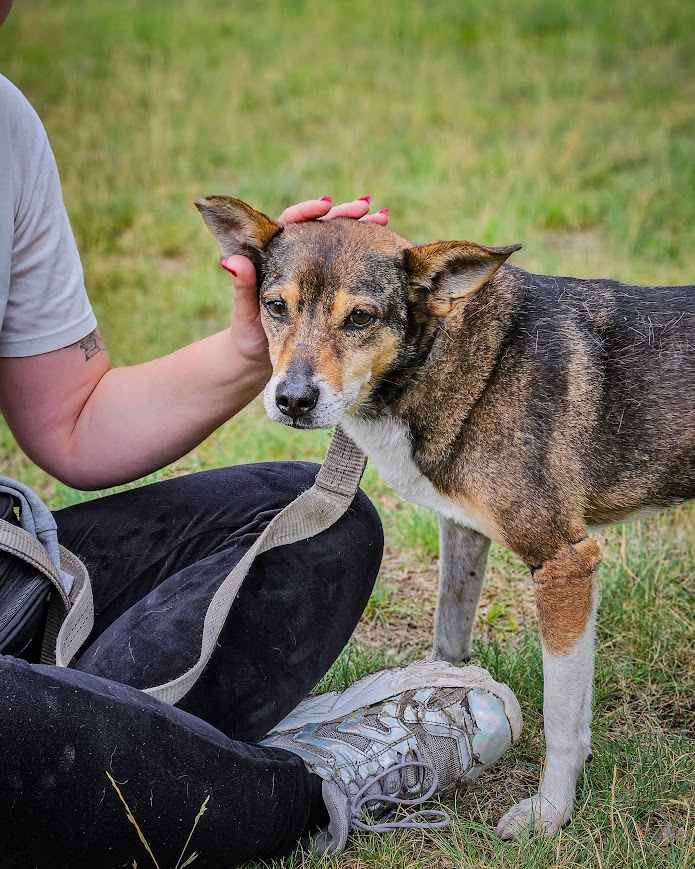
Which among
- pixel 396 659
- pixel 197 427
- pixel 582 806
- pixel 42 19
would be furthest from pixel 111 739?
pixel 42 19

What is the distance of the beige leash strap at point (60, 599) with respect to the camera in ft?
8.13

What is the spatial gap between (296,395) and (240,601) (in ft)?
1.88

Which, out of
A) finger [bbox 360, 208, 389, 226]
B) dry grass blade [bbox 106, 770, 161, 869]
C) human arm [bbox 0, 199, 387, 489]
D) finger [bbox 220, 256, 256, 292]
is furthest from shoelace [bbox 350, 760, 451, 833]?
finger [bbox 360, 208, 389, 226]

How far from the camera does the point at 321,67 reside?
10727mm

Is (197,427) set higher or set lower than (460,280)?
lower

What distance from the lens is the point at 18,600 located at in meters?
2.54

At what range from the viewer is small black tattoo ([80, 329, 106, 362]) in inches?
122

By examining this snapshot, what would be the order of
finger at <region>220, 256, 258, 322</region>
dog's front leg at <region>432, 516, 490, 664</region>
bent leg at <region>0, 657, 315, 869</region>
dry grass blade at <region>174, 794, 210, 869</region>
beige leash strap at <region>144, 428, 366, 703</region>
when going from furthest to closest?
dog's front leg at <region>432, 516, 490, 664</region>, finger at <region>220, 256, 258, 322</region>, beige leash strap at <region>144, 428, 366, 703</region>, dry grass blade at <region>174, 794, 210, 869</region>, bent leg at <region>0, 657, 315, 869</region>

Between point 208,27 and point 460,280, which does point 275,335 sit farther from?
point 208,27

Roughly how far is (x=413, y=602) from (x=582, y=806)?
1.24 meters

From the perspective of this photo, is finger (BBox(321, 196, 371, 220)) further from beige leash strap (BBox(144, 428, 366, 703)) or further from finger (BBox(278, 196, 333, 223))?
beige leash strap (BBox(144, 428, 366, 703))

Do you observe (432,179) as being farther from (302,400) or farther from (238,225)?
(302,400)

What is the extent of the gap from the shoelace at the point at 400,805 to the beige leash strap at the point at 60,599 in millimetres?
840

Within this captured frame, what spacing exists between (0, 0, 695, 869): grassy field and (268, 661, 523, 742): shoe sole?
0.25 metres
